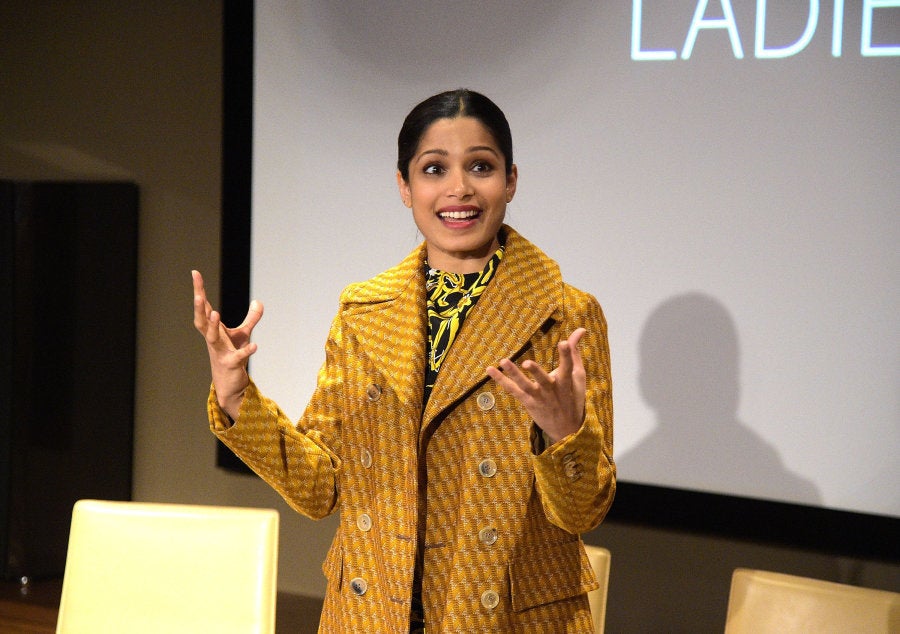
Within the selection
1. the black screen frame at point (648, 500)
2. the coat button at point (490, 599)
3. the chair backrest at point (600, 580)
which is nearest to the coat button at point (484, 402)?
the coat button at point (490, 599)

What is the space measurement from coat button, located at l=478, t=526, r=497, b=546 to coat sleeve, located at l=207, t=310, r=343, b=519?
10.1 inches

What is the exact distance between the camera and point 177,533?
7.59 feet

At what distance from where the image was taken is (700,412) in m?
3.07

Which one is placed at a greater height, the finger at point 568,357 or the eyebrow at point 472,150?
the eyebrow at point 472,150

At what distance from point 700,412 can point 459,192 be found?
1692mm

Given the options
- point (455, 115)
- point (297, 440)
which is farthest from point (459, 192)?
point (297, 440)

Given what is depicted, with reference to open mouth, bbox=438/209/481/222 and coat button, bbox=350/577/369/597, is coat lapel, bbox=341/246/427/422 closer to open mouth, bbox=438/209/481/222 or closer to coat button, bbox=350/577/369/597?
open mouth, bbox=438/209/481/222

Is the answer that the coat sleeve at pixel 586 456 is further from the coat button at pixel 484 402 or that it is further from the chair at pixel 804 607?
the chair at pixel 804 607

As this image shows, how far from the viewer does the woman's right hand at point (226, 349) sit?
1474 mm

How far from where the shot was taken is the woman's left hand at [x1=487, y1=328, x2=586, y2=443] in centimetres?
136

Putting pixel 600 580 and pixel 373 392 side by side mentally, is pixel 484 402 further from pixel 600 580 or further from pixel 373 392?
pixel 600 580

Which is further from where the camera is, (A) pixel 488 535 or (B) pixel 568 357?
(A) pixel 488 535

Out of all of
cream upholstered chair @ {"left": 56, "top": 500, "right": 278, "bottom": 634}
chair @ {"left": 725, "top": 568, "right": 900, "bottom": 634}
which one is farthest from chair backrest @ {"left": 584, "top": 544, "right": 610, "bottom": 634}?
Result: cream upholstered chair @ {"left": 56, "top": 500, "right": 278, "bottom": 634}

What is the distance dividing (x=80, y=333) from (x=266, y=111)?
1.09 metres
